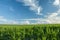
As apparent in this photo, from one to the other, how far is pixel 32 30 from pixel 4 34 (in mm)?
1892

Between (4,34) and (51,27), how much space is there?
333cm

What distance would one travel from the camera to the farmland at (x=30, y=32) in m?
9.96

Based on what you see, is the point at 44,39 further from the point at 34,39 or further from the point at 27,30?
the point at 27,30

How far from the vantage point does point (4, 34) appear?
994 cm

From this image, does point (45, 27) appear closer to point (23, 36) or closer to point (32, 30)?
point (32, 30)

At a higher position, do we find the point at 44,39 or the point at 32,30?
the point at 32,30

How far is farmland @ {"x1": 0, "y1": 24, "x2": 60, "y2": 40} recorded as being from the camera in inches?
392

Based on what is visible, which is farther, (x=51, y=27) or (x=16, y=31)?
(x=51, y=27)

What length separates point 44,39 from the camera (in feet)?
34.7

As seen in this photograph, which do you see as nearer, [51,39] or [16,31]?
[16,31]

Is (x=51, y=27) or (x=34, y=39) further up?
(x=51, y=27)

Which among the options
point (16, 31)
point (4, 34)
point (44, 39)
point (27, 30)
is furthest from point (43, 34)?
point (4, 34)

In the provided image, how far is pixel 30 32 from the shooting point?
10.4 meters

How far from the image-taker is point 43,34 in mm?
10672
